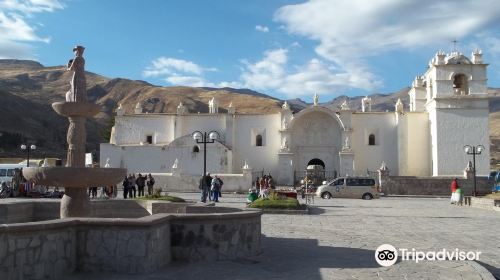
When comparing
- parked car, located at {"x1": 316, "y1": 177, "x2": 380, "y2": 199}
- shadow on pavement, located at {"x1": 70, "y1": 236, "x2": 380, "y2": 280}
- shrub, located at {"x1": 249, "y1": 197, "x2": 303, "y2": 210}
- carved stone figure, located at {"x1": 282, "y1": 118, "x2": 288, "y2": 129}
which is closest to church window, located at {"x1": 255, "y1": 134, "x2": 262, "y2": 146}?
carved stone figure, located at {"x1": 282, "y1": 118, "x2": 288, "y2": 129}

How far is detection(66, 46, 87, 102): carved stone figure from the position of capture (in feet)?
A: 30.3

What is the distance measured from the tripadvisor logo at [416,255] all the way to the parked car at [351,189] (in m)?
19.9

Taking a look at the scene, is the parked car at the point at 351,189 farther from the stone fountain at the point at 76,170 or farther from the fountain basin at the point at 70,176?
the fountain basin at the point at 70,176

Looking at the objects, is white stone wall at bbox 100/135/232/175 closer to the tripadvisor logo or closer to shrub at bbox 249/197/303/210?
shrub at bbox 249/197/303/210

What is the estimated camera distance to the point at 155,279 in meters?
6.78

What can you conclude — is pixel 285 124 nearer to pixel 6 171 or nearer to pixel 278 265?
pixel 6 171

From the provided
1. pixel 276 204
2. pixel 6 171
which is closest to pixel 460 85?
pixel 276 204

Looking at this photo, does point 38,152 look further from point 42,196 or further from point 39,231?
point 39,231

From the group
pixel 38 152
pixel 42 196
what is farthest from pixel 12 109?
pixel 42 196

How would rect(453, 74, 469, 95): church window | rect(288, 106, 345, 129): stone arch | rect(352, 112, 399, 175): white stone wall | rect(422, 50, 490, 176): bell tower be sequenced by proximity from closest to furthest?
rect(422, 50, 490, 176): bell tower, rect(453, 74, 469, 95): church window, rect(288, 106, 345, 129): stone arch, rect(352, 112, 399, 175): white stone wall

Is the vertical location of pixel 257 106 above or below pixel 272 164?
Answer: above

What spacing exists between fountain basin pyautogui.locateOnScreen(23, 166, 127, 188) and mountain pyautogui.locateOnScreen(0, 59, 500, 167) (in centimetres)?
4717

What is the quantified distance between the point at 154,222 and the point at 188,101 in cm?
11881

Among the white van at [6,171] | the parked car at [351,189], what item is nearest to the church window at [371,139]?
the parked car at [351,189]
